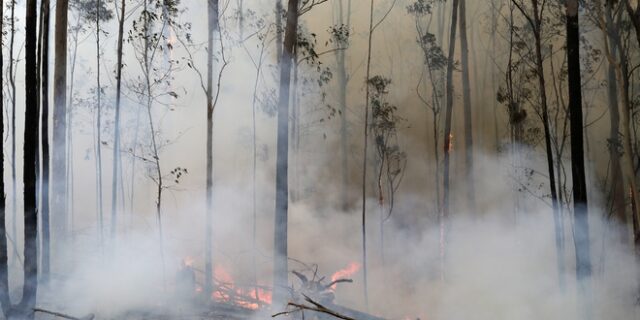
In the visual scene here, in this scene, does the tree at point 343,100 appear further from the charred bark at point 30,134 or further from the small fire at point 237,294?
the charred bark at point 30,134

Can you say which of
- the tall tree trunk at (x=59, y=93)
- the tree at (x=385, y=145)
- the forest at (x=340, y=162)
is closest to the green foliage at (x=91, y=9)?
the forest at (x=340, y=162)

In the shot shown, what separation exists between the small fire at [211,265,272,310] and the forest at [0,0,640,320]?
83 mm

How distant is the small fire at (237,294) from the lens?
6893mm

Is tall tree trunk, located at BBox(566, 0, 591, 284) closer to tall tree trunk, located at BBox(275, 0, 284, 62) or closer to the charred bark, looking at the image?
the charred bark

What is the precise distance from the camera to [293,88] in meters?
14.2

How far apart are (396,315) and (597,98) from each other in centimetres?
667

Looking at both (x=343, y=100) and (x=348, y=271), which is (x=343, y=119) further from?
(x=348, y=271)

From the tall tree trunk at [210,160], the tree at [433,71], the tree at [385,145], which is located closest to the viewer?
the tall tree trunk at [210,160]

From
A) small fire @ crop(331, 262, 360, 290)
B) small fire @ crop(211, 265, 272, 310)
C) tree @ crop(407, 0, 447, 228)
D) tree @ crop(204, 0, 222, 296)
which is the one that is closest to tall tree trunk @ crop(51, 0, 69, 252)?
tree @ crop(204, 0, 222, 296)

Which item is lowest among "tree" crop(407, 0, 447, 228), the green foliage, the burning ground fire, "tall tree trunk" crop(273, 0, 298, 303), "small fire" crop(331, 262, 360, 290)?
"small fire" crop(331, 262, 360, 290)

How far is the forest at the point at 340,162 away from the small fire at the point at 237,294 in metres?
0.08

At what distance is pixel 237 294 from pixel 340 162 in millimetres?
8336

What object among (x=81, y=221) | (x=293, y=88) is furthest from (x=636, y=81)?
(x=81, y=221)

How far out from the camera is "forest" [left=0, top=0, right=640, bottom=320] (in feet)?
26.9
